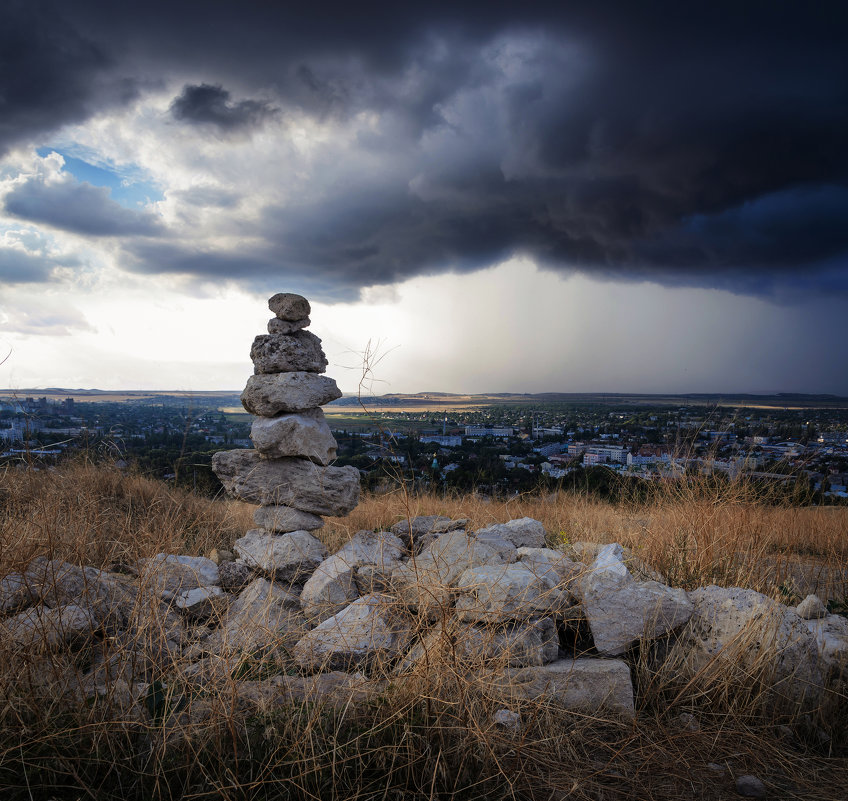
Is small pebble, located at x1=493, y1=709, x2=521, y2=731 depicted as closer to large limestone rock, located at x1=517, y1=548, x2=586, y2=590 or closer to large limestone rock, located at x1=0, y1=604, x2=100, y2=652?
large limestone rock, located at x1=517, y1=548, x2=586, y2=590

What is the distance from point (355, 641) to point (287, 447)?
122 inches

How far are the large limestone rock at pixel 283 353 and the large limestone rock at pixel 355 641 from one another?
135 inches

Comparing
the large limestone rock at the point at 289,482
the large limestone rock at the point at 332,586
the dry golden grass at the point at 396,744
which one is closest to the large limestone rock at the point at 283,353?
the large limestone rock at the point at 289,482

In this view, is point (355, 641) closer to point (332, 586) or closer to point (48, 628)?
point (332, 586)

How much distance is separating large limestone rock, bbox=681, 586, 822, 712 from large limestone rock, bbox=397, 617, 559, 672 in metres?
1.00

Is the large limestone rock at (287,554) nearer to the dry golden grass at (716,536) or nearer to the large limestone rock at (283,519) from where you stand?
the large limestone rock at (283,519)

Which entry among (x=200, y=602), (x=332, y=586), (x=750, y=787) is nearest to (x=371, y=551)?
(x=332, y=586)

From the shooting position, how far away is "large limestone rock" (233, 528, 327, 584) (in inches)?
238

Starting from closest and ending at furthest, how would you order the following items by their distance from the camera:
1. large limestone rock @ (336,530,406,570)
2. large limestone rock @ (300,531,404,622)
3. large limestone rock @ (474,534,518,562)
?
large limestone rock @ (300,531,404,622) < large limestone rock @ (474,534,518,562) < large limestone rock @ (336,530,406,570)

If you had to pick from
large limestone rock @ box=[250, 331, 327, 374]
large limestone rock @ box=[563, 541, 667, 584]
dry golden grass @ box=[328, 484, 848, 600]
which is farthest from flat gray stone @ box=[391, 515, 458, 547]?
large limestone rock @ box=[250, 331, 327, 374]

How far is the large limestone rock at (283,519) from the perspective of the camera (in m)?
6.51

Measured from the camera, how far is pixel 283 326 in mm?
6879

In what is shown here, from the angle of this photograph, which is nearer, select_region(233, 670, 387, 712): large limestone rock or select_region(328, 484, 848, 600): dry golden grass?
select_region(233, 670, 387, 712): large limestone rock

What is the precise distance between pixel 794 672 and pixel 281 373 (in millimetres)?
5771
